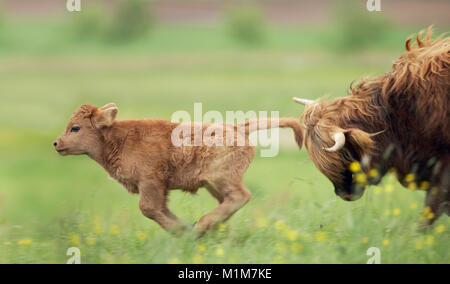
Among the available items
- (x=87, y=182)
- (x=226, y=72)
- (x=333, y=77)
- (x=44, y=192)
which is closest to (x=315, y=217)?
(x=87, y=182)

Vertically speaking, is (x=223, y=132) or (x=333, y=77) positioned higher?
(x=333, y=77)

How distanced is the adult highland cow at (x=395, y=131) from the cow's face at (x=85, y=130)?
190cm

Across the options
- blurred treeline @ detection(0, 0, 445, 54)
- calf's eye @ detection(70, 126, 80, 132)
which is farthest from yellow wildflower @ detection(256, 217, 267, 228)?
blurred treeline @ detection(0, 0, 445, 54)

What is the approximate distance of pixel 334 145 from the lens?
5.96 metres

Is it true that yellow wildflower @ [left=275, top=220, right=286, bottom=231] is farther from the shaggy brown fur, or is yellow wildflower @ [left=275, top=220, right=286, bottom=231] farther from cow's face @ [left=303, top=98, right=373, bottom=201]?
cow's face @ [left=303, top=98, right=373, bottom=201]

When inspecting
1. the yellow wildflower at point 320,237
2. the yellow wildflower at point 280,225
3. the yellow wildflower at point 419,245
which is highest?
the yellow wildflower at point 280,225

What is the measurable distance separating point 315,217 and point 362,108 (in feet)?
3.98

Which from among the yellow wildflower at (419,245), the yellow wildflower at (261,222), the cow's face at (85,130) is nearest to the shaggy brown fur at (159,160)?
the cow's face at (85,130)

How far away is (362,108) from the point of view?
6273 millimetres

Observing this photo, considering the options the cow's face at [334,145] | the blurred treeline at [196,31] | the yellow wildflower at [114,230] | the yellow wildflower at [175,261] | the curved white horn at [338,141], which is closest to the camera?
the yellow wildflower at [175,261]

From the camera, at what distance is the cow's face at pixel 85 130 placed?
6309mm

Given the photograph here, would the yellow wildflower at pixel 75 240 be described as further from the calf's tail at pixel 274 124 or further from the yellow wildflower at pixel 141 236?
the calf's tail at pixel 274 124

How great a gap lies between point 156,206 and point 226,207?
649mm

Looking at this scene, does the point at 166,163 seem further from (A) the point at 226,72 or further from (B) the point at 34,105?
(A) the point at 226,72
